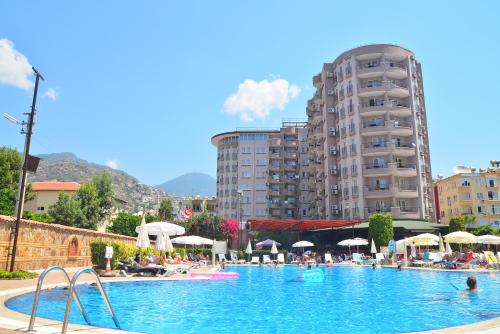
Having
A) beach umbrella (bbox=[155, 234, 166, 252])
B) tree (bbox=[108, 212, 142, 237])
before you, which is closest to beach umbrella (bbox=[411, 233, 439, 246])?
beach umbrella (bbox=[155, 234, 166, 252])

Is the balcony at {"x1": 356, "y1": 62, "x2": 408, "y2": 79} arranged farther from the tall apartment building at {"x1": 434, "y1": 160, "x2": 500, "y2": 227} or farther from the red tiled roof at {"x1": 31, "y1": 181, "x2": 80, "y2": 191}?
the red tiled roof at {"x1": 31, "y1": 181, "x2": 80, "y2": 191}

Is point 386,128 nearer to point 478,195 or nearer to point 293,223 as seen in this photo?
point 293,223

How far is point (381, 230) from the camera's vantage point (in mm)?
46000

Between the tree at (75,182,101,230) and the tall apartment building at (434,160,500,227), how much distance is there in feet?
207

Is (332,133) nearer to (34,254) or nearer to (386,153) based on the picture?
(386,153)

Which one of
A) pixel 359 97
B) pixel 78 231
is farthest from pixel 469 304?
pixel 359 97

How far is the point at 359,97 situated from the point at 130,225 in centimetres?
3823

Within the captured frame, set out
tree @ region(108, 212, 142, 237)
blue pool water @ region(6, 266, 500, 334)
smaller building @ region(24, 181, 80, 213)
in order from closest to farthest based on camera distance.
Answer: blue pool water @ region(6, 266, 500, 334)
tree @ region(108, 212, 142, 237)
smaller building @ region(24, 181, 80, 213)

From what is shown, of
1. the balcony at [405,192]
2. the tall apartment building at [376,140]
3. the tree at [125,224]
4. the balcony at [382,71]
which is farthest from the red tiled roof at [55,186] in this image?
the balcony at [405,192]

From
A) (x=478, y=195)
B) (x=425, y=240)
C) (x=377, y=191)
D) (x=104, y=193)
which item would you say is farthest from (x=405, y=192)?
(x=104, y=193)

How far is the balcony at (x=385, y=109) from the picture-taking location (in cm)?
5738

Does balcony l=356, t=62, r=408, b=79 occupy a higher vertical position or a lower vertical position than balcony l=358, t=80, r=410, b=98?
higher

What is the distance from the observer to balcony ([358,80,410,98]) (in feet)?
190

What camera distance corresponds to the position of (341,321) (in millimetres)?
11414
